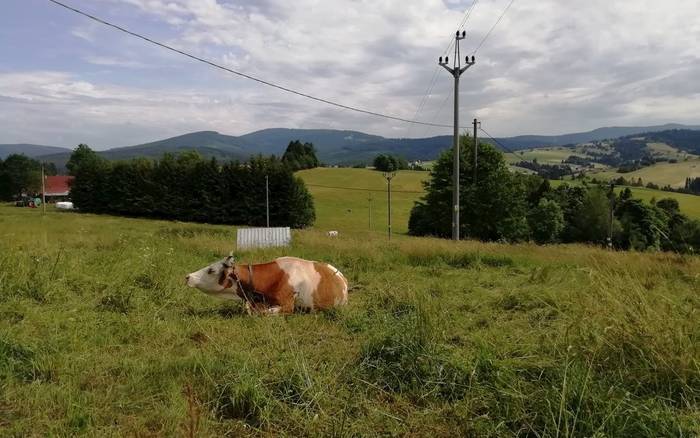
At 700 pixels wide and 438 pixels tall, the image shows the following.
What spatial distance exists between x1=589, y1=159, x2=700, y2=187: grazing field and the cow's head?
138m

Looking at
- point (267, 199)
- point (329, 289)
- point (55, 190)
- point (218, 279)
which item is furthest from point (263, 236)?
point (55, 190)

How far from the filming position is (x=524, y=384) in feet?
10.8

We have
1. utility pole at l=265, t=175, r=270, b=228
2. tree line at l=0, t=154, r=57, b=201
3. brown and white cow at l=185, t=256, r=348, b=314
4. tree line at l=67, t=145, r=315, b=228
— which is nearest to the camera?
brown and white cow at l=185, t=256, r=348, b=314

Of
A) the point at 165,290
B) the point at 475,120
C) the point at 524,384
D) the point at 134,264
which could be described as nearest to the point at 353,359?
the point at 524,384

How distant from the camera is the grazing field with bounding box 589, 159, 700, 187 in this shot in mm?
122819

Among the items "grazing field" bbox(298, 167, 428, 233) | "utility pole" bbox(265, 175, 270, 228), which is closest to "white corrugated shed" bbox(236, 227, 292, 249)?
"utility pole" bbox(265, 175, 270, 228)

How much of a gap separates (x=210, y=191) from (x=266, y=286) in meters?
59.7

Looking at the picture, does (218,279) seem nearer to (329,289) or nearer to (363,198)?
(329,289)

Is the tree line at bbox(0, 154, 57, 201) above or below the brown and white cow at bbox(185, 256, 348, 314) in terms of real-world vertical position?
above

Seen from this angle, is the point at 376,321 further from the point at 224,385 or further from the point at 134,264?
the point at 134,264

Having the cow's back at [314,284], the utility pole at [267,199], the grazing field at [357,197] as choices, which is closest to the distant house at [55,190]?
the grazing field at [357,197]

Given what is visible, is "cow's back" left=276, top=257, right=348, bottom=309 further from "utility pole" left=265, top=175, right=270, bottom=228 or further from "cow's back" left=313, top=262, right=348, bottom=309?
"utility pole" left=265, top=175, right=270, bottom=228

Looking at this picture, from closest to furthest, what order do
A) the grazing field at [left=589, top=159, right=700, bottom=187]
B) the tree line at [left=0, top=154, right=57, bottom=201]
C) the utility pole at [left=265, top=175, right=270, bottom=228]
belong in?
1. the utility pole at [left=265, top=175, right=270, bottom=228]
2. the tree line at [left=0, top=154, right=57, bottom=201]
3. the grazing field at [left=589, top=159, right=700, bottom=187]

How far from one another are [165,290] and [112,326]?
1.94m
